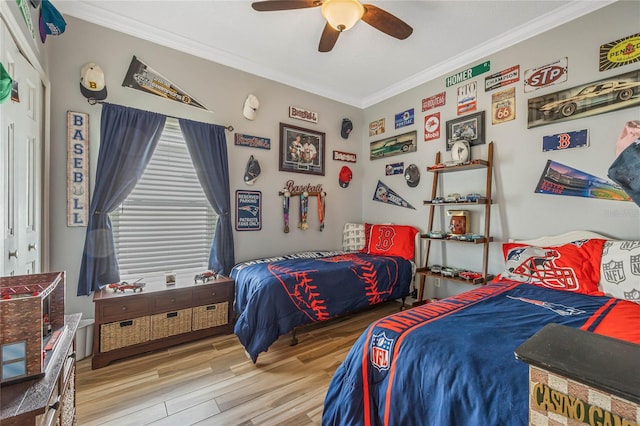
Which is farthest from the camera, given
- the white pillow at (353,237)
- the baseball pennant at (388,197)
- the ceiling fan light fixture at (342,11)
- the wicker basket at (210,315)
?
the white pillow at (353,237)

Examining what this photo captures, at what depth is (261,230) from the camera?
3270 millimetres

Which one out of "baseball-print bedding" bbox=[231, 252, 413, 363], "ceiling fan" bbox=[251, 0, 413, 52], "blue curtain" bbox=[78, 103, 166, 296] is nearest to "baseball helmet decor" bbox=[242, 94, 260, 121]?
"blue curtain" bbox=[78, 103, 166, 296]

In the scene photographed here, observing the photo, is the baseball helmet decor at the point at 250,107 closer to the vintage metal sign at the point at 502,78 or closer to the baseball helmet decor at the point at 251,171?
the baseball helmet decor at the point at 251,171

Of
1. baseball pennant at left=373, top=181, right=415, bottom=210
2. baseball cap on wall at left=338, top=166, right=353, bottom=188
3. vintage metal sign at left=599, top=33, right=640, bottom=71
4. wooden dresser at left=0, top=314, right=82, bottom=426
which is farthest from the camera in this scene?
baseball cap on wall at left=338, top=166, right=353, bottom=188

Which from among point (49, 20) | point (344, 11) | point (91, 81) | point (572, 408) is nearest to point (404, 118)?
point (344, 11)

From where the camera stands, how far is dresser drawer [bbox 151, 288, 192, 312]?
90.8 inches

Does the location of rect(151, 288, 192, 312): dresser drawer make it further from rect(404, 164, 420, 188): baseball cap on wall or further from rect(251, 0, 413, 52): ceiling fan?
rect(404, 164, 420, 188): baseball cap on wall

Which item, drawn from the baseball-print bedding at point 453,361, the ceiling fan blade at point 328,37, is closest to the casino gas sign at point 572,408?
the baseball-print bedding at point 453,361

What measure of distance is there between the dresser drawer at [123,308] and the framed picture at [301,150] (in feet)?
6.50

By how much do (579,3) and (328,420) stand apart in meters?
3.44

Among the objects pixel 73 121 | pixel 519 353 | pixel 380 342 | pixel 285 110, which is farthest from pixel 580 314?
pixel 73 121

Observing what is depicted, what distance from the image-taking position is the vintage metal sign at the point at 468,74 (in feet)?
9.19

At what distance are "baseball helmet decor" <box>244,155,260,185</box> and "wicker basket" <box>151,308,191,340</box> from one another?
1.46 m

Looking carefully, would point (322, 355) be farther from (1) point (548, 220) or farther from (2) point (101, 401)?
(1) point (548, 220)
